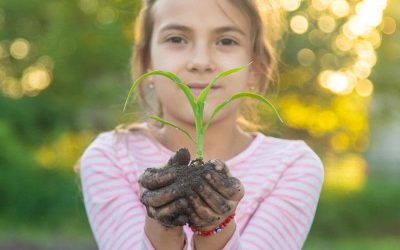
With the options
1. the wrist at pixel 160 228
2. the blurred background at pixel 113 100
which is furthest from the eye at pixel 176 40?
the blurred background at pixel 113 100

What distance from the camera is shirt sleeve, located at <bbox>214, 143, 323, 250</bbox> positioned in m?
2.54

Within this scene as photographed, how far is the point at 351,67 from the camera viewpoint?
12734mm

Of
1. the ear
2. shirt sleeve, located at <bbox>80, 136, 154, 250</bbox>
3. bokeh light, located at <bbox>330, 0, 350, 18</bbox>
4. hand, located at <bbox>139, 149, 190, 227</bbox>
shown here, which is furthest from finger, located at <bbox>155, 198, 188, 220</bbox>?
bokeh light, located at <bbox>330, 0, 350, 18</bbox>

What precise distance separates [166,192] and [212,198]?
109 mm

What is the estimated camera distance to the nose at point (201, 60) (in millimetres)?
2549

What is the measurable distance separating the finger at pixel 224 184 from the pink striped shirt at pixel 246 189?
52cm

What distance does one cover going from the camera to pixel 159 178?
6.39 ft

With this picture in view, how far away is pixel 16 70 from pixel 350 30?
4.92 metres

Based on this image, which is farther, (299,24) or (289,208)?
(299,24)

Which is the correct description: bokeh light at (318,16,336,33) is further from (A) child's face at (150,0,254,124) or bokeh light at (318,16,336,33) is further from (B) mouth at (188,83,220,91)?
(B) mouth at (188,83,220,91)

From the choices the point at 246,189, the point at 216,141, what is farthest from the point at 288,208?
the point at 216,141

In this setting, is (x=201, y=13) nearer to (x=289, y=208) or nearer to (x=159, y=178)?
(x=289, y=208)

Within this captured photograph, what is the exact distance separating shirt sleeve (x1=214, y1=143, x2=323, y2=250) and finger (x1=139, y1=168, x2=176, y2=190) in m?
0.58

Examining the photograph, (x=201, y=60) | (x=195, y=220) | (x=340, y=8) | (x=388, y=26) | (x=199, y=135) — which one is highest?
(x=388, y=26)
